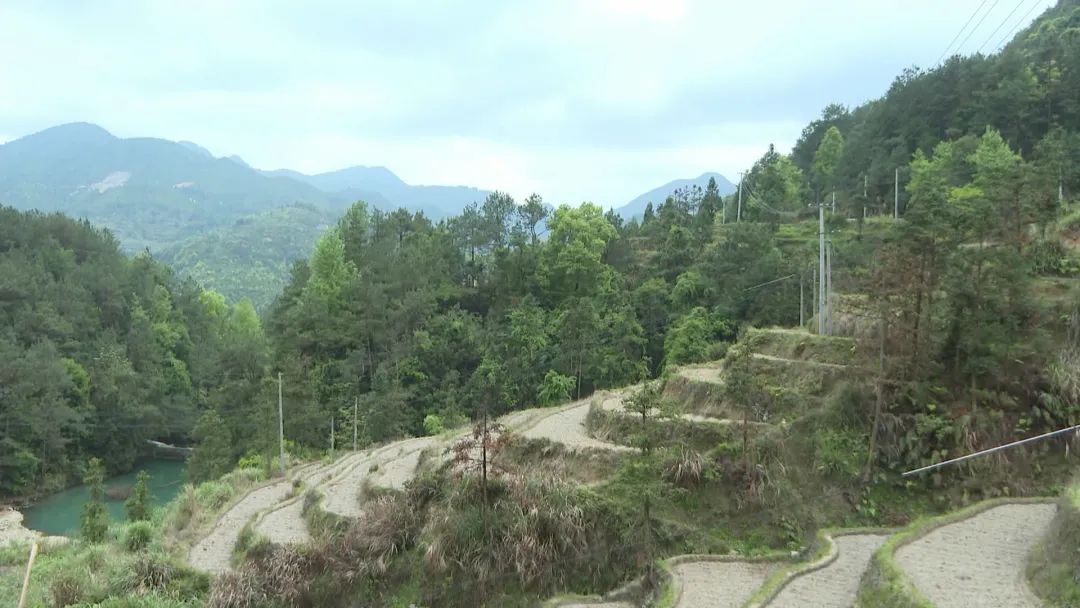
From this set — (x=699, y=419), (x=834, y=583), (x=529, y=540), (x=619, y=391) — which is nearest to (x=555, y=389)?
(x=619, y=391)

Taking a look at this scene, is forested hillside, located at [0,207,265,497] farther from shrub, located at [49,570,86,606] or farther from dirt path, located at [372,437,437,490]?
shrub, located at [49,570,86,606]

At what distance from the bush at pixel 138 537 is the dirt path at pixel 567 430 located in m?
8.43

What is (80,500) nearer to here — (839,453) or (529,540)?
(529,540)

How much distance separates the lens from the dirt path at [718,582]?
9.79 m

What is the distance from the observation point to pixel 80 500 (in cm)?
3631

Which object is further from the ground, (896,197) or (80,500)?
(896,197)

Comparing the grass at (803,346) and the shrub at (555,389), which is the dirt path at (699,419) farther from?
the shrub at (555,389)

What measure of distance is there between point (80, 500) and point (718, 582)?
36930mm

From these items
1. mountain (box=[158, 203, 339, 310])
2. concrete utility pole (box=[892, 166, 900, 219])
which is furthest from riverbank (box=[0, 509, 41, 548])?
mountain (box=[158, 203, 339, 310])

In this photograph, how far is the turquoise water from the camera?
104ft

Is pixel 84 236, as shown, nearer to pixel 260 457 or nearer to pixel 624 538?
pixel 260 457

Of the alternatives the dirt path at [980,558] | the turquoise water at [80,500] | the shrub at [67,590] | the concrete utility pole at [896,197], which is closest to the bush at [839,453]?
the dirt path at [980,558]

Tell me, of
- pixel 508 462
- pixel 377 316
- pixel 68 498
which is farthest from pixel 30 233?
pixel 508 462

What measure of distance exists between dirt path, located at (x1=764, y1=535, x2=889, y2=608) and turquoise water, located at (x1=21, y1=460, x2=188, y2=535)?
85.5 ft
